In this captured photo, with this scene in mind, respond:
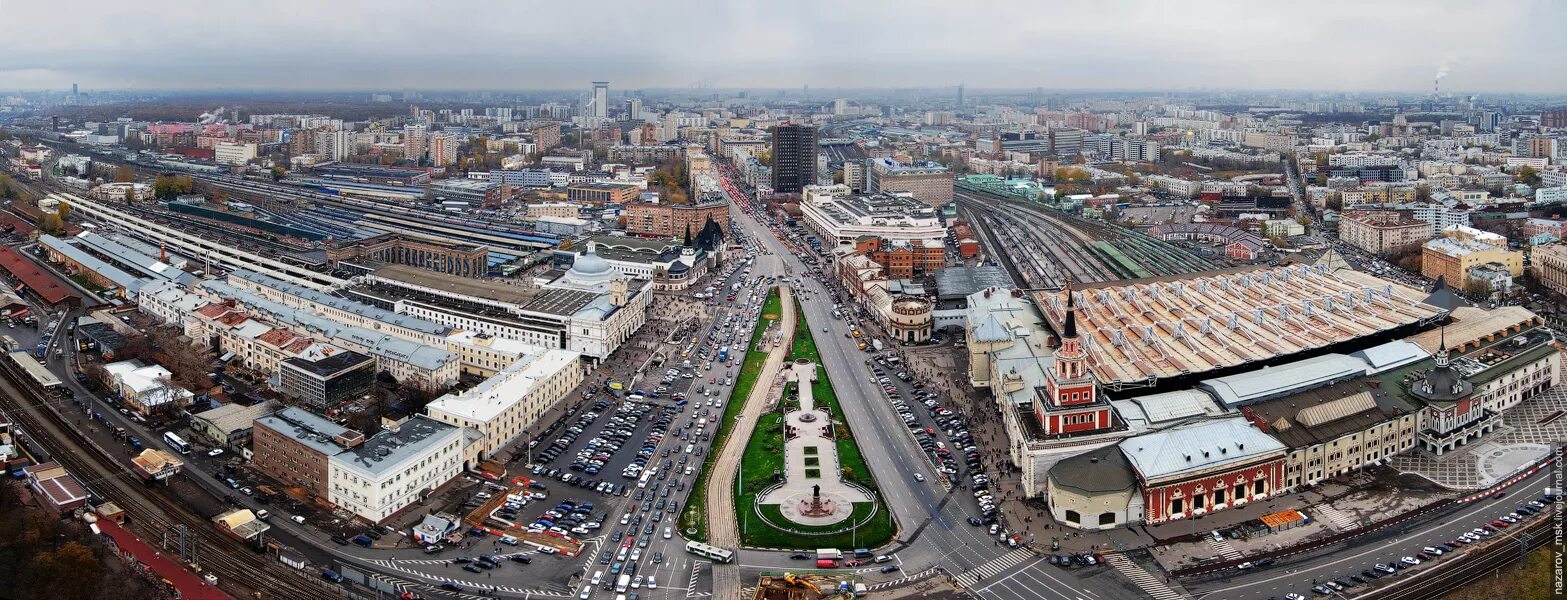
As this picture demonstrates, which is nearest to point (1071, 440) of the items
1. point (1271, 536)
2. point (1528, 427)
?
point (1271, 536)

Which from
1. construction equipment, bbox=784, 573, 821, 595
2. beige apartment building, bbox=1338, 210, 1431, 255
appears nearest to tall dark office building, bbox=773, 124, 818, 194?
beige apartment building, bbox=1338, 210, 1431, 255

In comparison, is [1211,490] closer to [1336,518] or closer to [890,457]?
[1336,518]

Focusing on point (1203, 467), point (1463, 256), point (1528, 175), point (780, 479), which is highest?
point (1528, 175)

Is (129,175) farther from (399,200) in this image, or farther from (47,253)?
(47,253)

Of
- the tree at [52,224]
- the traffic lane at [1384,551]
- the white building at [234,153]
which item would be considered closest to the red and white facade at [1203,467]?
the traffic lane at [1384,551]

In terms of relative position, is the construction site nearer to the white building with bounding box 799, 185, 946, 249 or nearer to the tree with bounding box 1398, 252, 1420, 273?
the white building with bounding box 799, 185, 946, 249

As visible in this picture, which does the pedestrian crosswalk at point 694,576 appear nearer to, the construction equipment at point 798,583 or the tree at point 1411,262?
the construction equipment at point 798,583

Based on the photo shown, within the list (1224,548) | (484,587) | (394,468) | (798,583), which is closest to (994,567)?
(798,583)

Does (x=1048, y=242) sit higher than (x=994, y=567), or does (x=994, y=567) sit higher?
(x=1048, y=242)
